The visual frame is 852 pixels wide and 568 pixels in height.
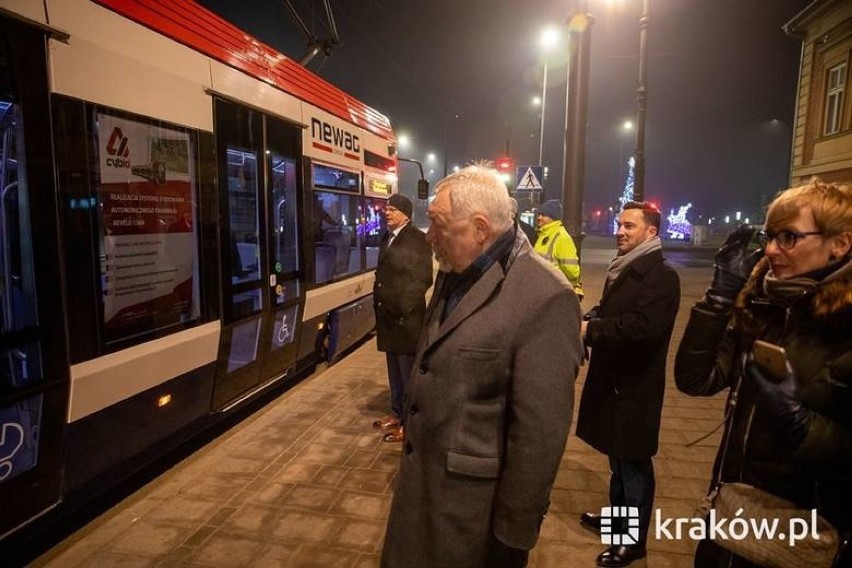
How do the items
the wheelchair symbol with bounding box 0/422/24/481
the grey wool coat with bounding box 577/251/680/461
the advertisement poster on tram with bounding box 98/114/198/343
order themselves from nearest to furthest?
the wheelchair symbol with bounding box 0/422/24/481 → the grey wool coat with bounding box 577/251/680/461 → the advertisement poster on tram with bounding box 98/114/198/343

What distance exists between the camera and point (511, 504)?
1.76m

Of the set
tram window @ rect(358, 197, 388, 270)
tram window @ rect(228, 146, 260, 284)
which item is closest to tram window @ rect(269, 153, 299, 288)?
tram window @ rect(228, 146, 260, 284)

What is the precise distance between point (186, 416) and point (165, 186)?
1.70m

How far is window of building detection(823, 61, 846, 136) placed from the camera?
61.8ft

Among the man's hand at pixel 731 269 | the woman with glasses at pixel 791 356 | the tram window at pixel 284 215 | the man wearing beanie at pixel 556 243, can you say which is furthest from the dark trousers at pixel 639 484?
the tram window at pixel 284 215

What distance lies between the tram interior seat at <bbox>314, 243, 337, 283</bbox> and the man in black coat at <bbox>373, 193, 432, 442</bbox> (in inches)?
67.6

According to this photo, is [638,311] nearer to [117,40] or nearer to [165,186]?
[165,186]

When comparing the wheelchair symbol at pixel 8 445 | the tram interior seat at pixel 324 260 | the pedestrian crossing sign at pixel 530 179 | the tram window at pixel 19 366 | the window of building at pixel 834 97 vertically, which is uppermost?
the window of building at pixel 834 97

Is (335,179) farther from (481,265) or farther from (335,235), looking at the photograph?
(481,265)

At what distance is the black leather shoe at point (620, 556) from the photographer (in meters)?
3.06

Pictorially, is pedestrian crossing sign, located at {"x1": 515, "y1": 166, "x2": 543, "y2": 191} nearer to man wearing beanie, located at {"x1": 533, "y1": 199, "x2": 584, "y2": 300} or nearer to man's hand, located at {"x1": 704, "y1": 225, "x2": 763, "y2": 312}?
man wearing beanie, located at {"x1": 533, "y1": 199, "x2": 584, "y2": 300}

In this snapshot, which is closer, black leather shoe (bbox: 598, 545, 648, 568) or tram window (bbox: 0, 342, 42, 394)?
tram window (bbox: 0, 342, 42, 394)

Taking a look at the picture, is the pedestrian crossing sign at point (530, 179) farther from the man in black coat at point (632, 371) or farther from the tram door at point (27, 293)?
the tram door at point (27, 293)

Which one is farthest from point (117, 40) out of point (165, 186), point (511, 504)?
point (511, 504)
